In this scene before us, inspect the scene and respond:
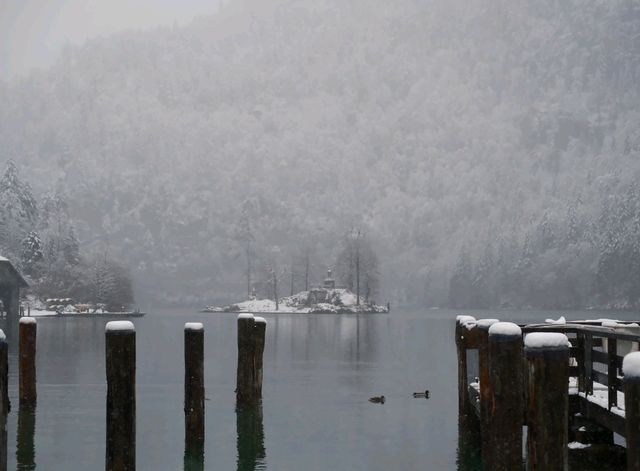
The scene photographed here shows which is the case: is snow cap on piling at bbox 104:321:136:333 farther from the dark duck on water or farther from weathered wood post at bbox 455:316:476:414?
the dark duck on water

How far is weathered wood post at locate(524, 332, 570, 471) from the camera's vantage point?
13.5 metres

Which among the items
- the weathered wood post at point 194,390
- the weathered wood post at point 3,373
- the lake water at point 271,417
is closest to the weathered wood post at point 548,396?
the weathered wood post at point 3,373

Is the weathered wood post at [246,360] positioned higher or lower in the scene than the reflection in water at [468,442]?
higher

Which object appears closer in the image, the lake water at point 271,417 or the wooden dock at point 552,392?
the wooden dock at point 552,392

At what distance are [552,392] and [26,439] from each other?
59.6ft

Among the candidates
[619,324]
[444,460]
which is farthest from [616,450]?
[444,460]

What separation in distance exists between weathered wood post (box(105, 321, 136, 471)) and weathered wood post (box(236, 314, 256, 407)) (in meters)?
12.3

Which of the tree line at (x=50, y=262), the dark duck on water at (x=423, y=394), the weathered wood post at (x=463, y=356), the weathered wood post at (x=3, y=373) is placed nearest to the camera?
the weathered wood post at (x=3, y=373)

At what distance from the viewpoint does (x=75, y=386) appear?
42438 millimetres

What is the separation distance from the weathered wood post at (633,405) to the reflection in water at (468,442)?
14169 millimetres

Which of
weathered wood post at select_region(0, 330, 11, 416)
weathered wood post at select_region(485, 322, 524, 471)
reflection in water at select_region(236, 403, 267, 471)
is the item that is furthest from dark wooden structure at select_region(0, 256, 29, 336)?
weathered wood post at select_region(485, 322, 524, 471)

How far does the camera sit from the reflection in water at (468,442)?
25.2 meters

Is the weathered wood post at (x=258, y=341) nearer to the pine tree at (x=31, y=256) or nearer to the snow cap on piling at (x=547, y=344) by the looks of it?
the snow cap on piling at (x=547, y=344)

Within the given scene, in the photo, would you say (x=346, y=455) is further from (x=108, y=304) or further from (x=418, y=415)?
(x=108, y=304)
